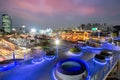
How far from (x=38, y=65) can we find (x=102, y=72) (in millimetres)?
4895

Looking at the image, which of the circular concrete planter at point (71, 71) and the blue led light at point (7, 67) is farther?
the blue led light at point (7, 67)

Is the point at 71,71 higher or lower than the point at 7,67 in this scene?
higher

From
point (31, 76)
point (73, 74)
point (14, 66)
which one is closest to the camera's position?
point (73, 74)

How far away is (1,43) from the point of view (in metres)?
28.4

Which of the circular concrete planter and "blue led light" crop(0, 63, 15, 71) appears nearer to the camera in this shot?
the circular concrete planter

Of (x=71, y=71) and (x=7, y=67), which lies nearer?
(x=71, y=71)

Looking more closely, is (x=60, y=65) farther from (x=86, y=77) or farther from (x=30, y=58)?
(x=30, y=58)

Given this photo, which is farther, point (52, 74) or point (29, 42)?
point (29, 42)

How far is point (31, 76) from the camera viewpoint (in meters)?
9.34

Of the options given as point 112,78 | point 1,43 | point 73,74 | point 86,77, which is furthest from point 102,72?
point 1,43

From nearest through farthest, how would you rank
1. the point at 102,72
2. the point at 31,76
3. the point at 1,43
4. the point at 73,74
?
the point at 73,74 < the point at 31,76 < the point at 102,72 < the point at 1,43

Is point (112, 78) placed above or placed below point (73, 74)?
below

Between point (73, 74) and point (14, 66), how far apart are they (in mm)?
4892

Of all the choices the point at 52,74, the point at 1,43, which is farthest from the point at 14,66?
the point at 1,43
